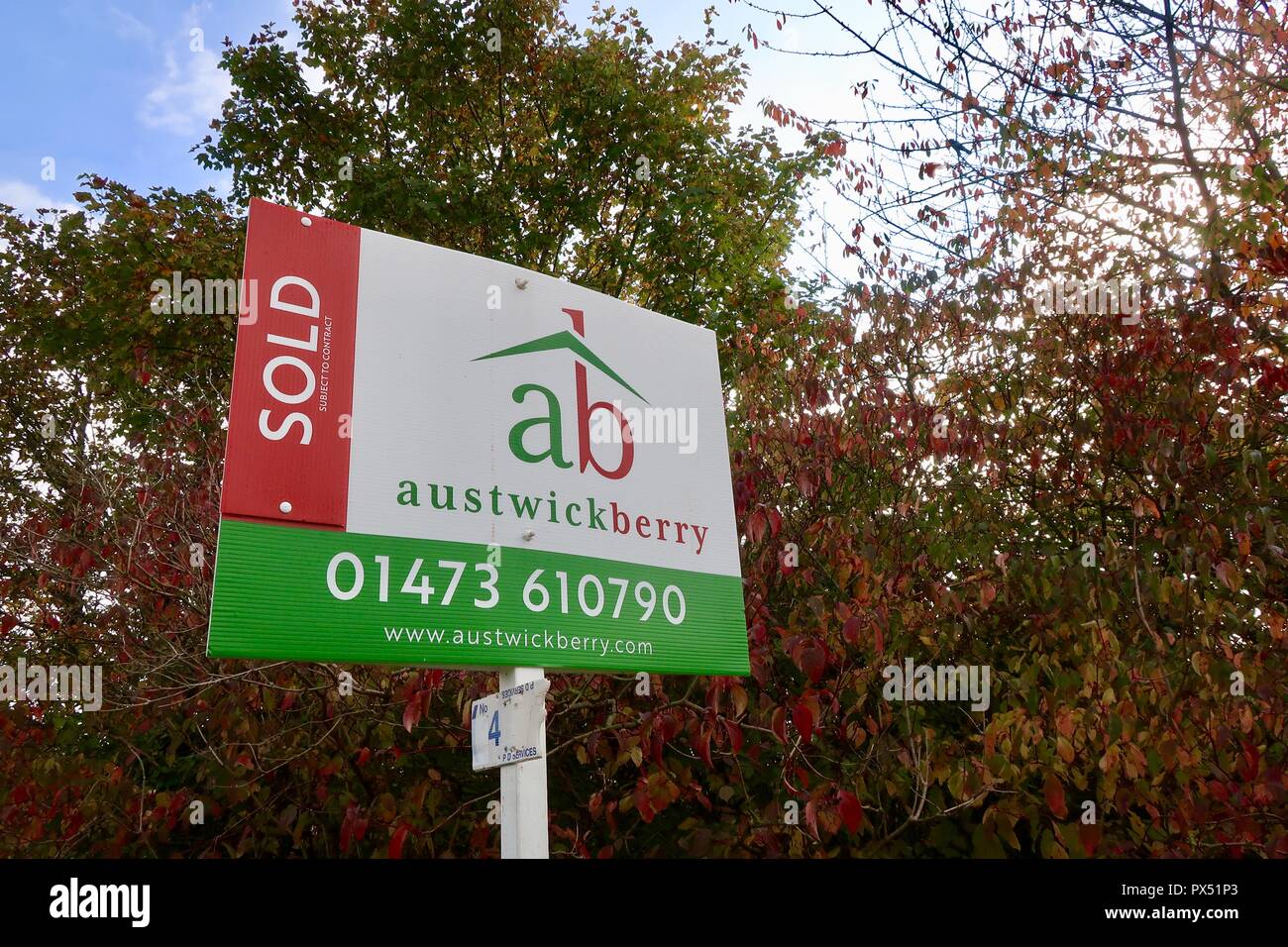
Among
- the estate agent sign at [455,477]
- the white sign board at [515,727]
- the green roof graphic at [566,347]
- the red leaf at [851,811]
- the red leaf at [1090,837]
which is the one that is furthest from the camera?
the red leaf at [1090,837]

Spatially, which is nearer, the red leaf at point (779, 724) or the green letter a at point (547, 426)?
the green letter a at point (547, 426)

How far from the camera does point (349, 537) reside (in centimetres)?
252

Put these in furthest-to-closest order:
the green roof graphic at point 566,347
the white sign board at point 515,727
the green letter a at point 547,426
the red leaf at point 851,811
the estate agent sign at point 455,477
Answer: the red leaf at point 851,811 < the green roof graphic at point 566,347 < the green letter a at point 547,426 < the white sign board at point 515,727 < the estate agent sign at point 455,477

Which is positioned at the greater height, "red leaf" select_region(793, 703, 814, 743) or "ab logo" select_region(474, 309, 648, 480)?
"ab logo" select_region(474, 309, 648, 480)

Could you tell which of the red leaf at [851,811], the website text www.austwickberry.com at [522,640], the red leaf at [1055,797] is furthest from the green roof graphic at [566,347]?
the red leaf at [1055,797]

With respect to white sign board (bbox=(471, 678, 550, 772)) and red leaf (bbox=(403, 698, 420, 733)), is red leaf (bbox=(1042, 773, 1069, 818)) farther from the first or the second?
red leaf (bbox=(403, 698, 420, 733))

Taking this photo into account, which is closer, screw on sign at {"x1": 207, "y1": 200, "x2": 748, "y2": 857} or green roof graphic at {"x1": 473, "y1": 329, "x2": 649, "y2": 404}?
screw on sign at {"x1": 207, "y1": 200, "x2": 748, "y2": 857}

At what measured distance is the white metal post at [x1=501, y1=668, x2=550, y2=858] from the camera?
2.54 metres

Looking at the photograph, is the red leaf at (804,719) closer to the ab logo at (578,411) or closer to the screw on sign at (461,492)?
the screw on sign at (461,492)

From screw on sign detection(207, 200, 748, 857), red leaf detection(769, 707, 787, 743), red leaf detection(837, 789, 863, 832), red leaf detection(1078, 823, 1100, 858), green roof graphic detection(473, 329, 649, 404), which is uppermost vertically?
green roof graphic detection(473, 329, 649, 404)

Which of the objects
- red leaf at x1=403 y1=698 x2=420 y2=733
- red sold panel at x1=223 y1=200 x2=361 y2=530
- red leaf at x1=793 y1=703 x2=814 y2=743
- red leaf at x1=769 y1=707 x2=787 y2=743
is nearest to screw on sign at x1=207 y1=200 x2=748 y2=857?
red sold panel at x1=223 y1=200 x2=361 y2=530

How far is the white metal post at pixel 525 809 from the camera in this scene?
2535 mm

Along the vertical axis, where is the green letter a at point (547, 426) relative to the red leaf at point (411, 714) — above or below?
above
